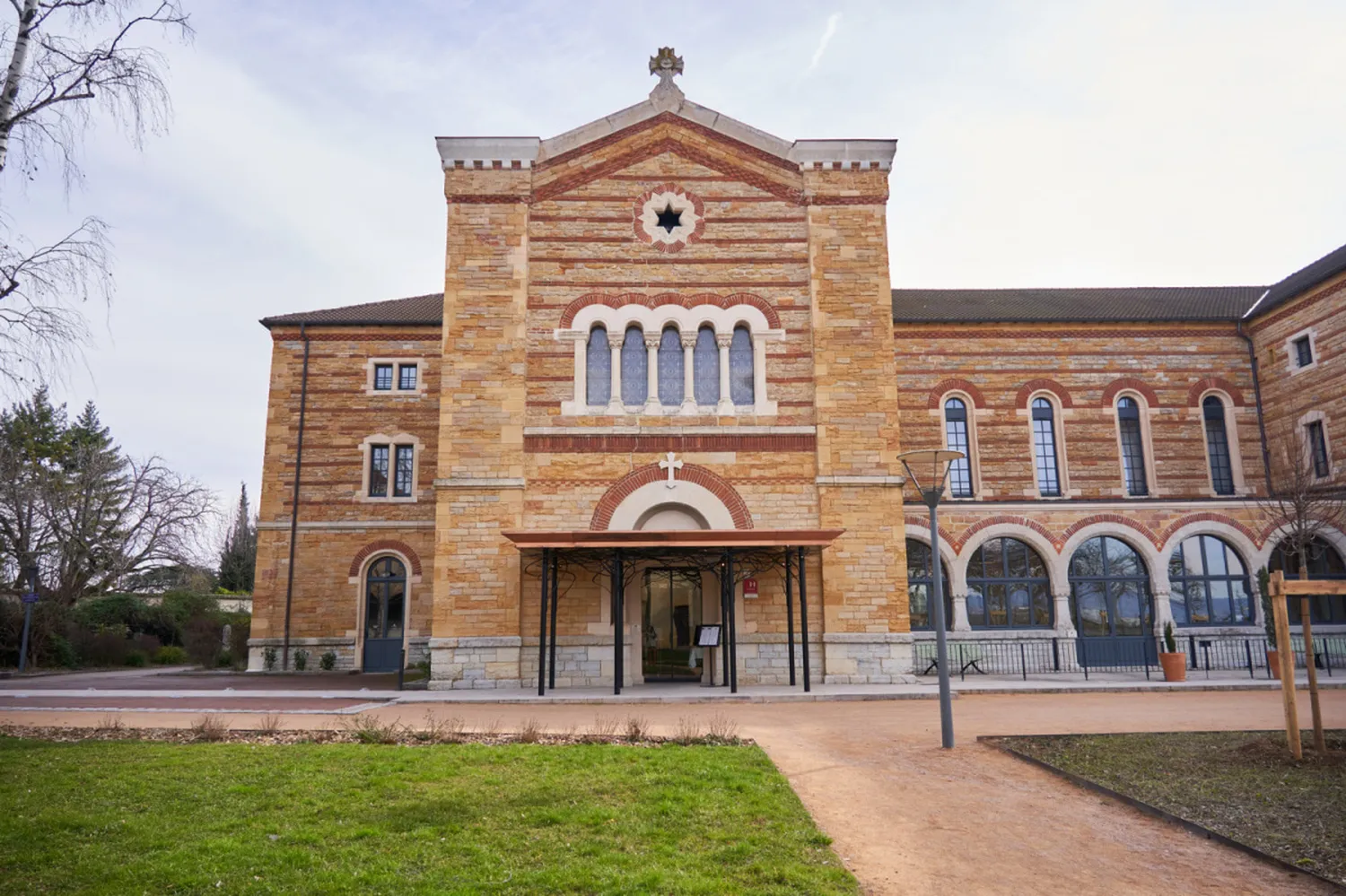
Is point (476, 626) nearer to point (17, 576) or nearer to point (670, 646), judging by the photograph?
point (670, 646)

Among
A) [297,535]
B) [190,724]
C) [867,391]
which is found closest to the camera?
[190,724]

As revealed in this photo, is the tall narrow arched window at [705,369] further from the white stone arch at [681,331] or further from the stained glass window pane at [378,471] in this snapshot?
the stained glass window pane at [378,471]

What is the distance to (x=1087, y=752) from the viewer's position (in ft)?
31.0

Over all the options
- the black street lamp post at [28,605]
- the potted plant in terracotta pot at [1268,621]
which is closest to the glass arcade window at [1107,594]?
the potted plant in terracotta pot at [1268,621]

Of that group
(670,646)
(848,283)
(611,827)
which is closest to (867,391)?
(848,283)

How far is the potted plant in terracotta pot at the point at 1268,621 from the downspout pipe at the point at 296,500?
929 inches

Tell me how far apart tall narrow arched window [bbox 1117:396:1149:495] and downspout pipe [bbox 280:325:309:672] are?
75.4ft

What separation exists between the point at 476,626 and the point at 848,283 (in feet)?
35.4

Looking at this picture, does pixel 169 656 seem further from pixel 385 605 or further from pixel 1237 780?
pixel 1237 780

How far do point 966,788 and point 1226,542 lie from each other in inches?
766

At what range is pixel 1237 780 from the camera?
799cm

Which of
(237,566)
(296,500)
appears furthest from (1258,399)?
(237,566)

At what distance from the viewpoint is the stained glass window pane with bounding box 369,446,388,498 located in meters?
24.0

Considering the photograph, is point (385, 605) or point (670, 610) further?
point (385, 605)
